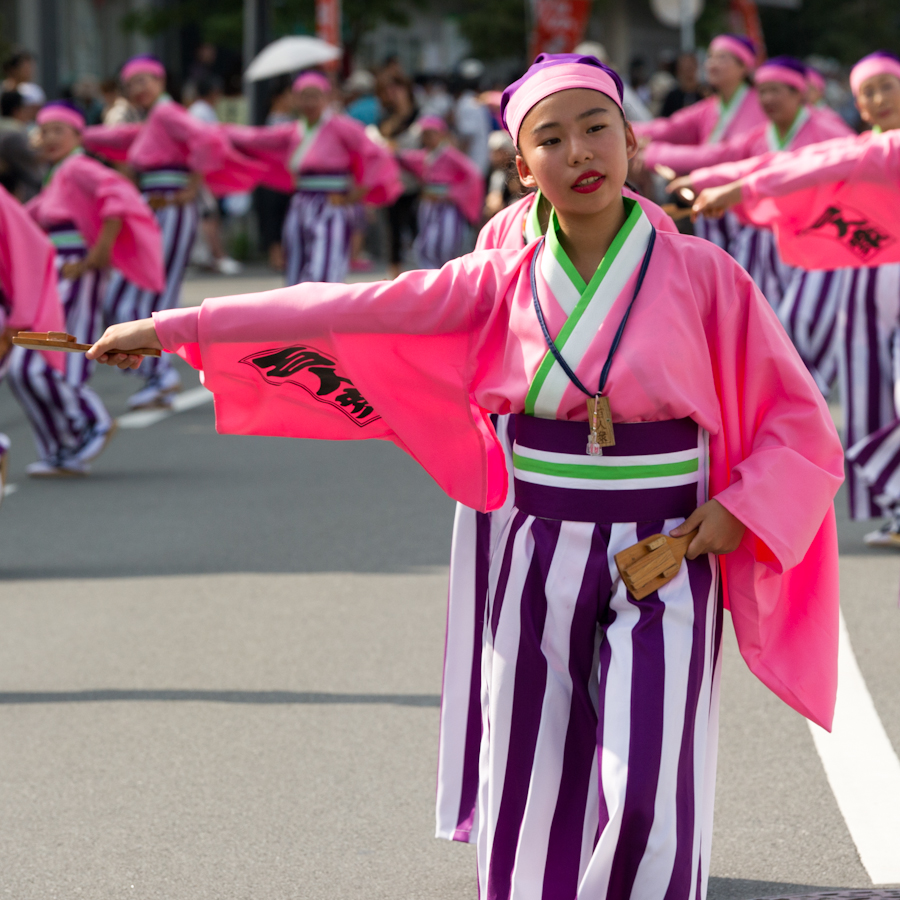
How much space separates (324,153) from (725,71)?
11.2 ft

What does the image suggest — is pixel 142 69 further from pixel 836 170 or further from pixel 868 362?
pixel 836 170

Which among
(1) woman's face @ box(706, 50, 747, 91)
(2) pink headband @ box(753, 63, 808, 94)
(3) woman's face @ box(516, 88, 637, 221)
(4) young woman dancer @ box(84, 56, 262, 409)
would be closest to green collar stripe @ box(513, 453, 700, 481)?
(3) woman's face @ box(516, 88, 637, 221)

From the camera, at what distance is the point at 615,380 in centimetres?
266

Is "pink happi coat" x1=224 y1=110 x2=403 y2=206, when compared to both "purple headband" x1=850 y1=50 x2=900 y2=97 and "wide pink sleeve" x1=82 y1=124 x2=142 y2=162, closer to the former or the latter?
"wide pink sleeve" x1=82 y1=124 x2=142 y2=162

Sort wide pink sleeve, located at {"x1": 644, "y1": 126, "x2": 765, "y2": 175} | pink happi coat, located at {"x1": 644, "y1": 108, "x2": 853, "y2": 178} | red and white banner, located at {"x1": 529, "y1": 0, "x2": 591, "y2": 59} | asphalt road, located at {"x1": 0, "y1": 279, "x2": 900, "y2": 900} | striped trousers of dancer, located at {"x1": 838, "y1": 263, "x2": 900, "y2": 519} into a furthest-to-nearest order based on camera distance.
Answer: red and white banner, located at {"x1": 529, "y1": 0, "x2": 591, "y2": 59}
wide pink sleeve, located at {"x1": 644, "y1": 126, "x2": 765, "y2": 175}
pink happi coat, located at {"x1": 644, "y1": 108, "x2": 853, "y2": 178}
striped trousers of dancer, located at {"x1": 838, "y1": 263, "x2": 900, "y2": 519}
asphalt road, located at {"x1": 0, "y1": 279, "x2": 900, "y2": 900}

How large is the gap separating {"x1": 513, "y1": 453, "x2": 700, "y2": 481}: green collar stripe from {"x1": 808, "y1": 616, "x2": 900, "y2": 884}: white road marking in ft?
3.78

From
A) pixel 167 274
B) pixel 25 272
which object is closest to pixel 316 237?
pixel 167 274

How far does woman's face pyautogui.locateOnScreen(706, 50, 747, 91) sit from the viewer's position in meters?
9.67

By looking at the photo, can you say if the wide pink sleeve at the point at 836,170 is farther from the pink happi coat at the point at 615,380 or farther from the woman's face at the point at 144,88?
the woman's face at the point at 144,88

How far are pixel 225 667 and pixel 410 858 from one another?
1564 millimetres

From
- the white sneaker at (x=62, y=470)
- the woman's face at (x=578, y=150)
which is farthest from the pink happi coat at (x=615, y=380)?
the white sneaker at (x=62, y=470)

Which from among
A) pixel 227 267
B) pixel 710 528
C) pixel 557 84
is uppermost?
pixel 557 84

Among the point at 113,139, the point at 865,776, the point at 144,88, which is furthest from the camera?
the point at 113,139

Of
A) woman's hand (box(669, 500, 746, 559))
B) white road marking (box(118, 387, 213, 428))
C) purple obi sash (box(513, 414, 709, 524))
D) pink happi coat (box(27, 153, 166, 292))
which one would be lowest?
white road marking (box(118, 387, 213, 428))
